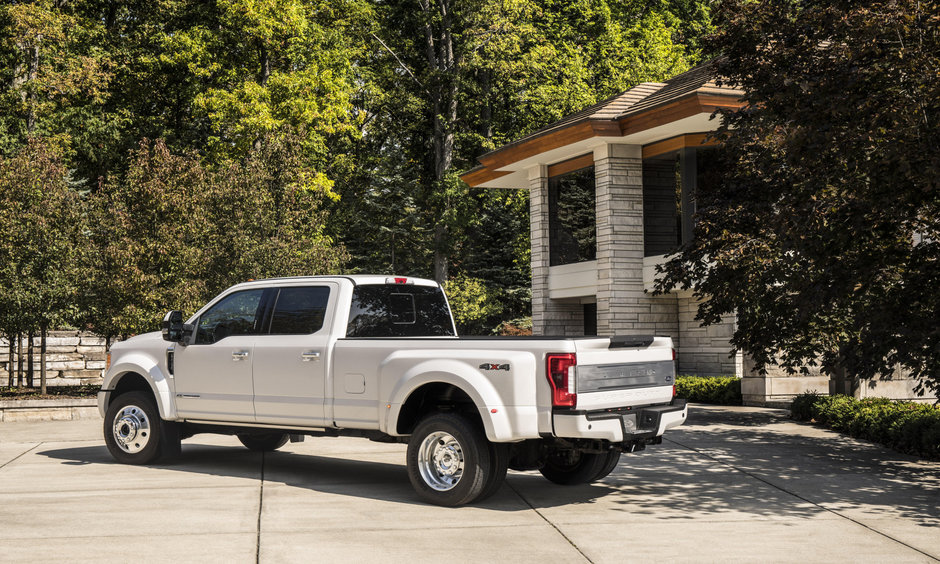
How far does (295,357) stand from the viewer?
9719 mm

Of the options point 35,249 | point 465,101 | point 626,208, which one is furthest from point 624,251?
point 465,101

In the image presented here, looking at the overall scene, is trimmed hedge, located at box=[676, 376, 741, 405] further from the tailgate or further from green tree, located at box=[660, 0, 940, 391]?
the tailgate

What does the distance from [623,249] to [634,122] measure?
3.05 metres

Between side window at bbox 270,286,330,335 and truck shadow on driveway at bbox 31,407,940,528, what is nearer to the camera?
truck shadow on driveway at bbox 31,407,940,528

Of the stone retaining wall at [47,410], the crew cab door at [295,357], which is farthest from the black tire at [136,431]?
Answer: the stone retaining wall at [47,410]

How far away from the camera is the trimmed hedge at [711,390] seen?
19281 millimetres

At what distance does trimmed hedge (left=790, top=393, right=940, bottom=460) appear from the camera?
11977mm

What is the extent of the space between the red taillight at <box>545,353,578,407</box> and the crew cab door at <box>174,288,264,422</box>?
3564 mm

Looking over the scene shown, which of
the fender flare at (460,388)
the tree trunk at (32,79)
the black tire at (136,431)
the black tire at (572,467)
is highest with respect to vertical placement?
the tree trunk at (32,79)

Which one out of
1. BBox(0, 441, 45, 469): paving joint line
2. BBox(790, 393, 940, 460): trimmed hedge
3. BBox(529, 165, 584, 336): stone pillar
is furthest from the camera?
BBox(529, 165, 584, 336): stone pillar

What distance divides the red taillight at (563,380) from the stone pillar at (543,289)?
1767 centimetres

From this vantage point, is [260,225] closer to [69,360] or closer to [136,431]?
[69,360]

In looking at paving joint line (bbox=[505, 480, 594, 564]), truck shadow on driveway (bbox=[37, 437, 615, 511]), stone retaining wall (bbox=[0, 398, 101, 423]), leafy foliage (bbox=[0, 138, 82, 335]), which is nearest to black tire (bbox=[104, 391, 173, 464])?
truck shadow on driveway (bbox=[37, 437, 615, 511])

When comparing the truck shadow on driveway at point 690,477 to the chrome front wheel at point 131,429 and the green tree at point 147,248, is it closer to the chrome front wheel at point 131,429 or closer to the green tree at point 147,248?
the chrome front wheel at point 131,429
